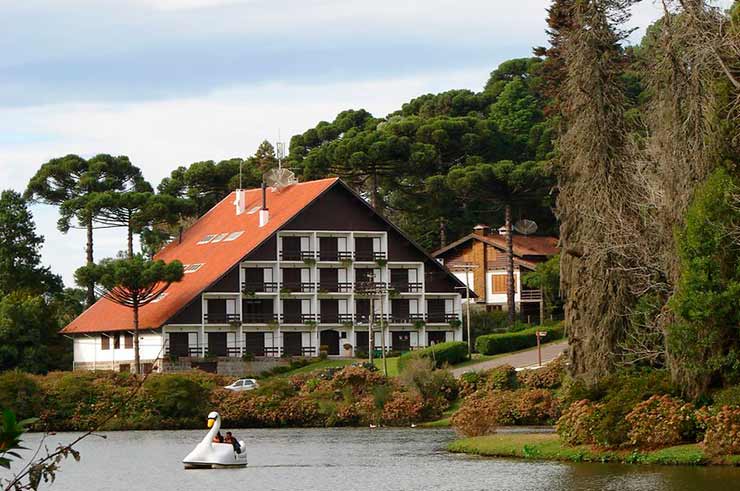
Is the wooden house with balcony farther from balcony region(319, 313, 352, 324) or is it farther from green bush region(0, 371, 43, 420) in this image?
green bush region(0, 371, 43, 420)

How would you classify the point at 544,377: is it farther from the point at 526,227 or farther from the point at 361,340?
the point at 526,227

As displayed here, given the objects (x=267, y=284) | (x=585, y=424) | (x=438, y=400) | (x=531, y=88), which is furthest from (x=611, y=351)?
(x=531, y=88)

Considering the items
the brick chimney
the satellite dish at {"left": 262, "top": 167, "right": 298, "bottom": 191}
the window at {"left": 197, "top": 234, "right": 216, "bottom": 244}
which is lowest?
the window at {"left": 197, "top": 234, "right": 216, "bottom": 244}

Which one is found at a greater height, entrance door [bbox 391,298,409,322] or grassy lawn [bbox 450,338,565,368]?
entrance door [bbox 391,298,409,322]

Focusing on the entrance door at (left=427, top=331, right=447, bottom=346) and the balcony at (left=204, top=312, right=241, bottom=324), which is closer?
the balcony at (left=204, top=312, right=241, bottom=324)

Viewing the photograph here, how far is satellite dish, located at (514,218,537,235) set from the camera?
109 metres

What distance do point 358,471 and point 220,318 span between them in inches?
2122

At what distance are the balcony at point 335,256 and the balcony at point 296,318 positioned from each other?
13.2 feet

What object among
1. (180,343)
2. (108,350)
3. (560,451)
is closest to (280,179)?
(180,343)

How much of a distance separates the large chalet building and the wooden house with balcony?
798 cm

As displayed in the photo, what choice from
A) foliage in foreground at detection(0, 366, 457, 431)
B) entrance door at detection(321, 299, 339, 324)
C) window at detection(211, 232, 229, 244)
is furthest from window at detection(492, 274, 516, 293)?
foliage in foreground at detection(0, 366, 457, 431)

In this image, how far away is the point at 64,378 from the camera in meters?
70.8

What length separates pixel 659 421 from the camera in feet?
123

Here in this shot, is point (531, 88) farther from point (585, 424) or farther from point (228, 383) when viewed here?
point (585, 424)
